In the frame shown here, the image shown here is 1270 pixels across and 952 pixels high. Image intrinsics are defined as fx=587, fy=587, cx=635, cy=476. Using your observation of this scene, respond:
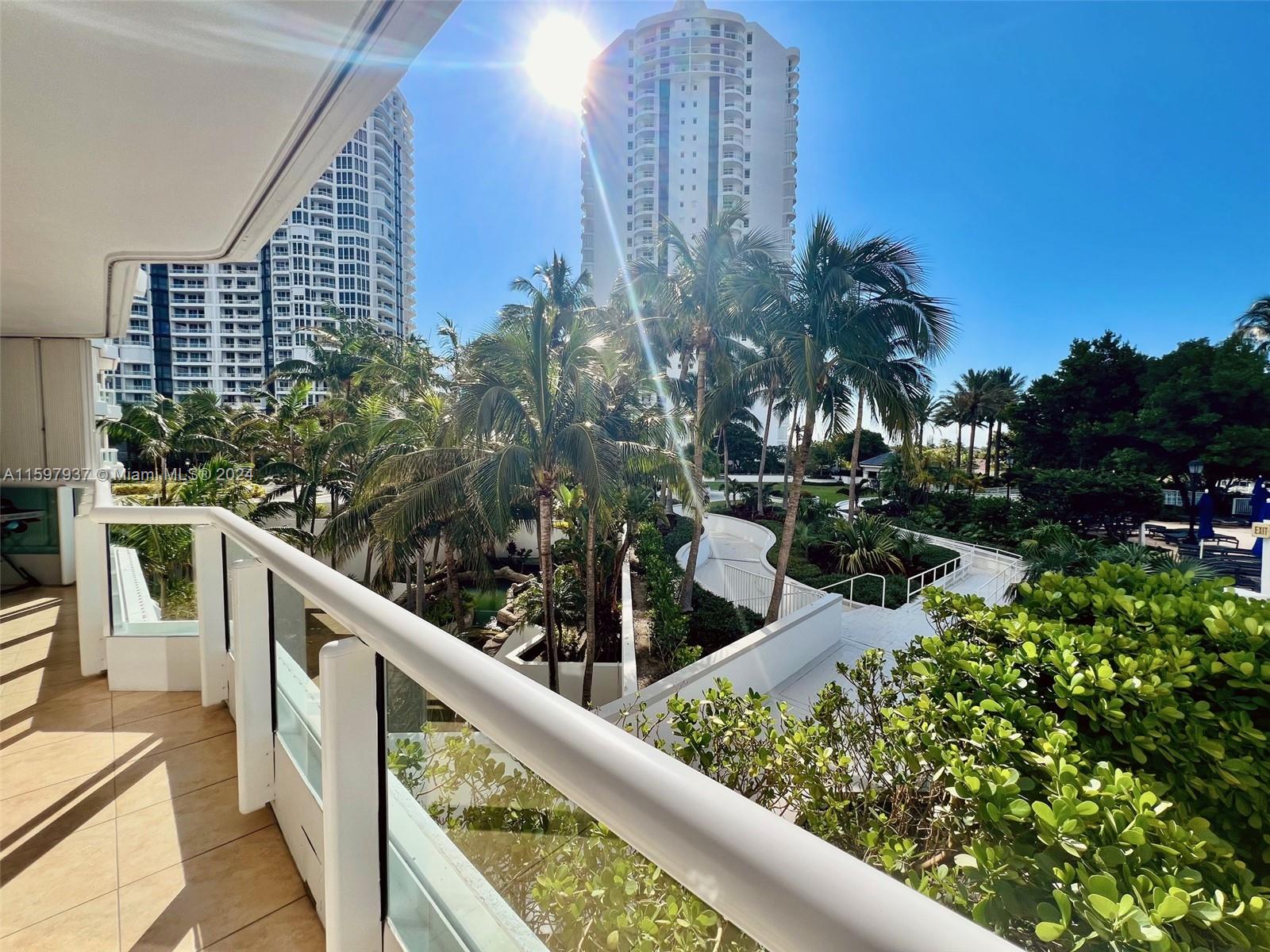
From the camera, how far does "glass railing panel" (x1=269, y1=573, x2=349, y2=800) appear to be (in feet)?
5.14

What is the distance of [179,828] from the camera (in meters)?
2.05

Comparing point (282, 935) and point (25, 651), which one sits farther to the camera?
point (25, 651)

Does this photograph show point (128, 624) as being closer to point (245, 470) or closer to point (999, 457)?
point (245, 470)

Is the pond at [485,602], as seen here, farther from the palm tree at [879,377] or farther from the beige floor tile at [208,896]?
the beige floor tile at [208,896]

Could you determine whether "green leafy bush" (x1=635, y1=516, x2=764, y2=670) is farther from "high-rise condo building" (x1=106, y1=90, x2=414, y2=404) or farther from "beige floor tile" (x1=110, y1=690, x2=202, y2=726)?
"high-rise condo building" (x1=106, y1=90, x2=414, y2=404)

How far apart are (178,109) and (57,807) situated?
2716 mm

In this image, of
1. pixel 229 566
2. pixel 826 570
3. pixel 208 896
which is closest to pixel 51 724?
pixel 229 566

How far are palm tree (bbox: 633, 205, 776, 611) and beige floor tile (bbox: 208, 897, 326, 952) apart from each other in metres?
10.0

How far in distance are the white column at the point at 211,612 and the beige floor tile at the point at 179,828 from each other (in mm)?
736

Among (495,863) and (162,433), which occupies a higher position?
(162,433)

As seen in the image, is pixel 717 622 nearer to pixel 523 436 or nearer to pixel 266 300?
pixel 523 436

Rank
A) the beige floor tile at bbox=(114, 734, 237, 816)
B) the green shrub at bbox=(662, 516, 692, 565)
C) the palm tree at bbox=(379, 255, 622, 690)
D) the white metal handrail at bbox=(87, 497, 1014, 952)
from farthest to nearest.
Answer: the green shrub at bbox=(662, 516, 692, 565)
the palm tree at bbox=(379, 255, 622, 690)
the beige floor tile at bbox=(114, 734, 237, 816)
the white metal handrail at bbox=(87, 497, 1014, 952)

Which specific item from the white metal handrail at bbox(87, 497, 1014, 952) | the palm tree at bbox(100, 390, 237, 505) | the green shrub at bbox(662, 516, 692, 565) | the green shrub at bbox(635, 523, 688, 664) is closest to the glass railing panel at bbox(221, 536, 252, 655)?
the white metal handrail at bbox(87, 497, 1014, 952)

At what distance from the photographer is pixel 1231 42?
4178cm
